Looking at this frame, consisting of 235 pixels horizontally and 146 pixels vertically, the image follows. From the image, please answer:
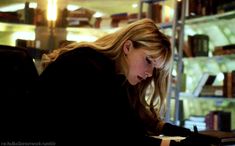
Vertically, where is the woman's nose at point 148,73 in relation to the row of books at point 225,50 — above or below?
below

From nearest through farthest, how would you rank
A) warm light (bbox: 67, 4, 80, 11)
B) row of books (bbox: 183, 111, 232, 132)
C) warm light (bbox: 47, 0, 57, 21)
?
row of books (bbox: 183, 111, 232, 132) < warm light (bbox: 47, 0, 57, 21) < warm light (bbox: 67, 4, 80, 11)

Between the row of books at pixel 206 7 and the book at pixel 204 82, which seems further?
the book at pixel 204 82

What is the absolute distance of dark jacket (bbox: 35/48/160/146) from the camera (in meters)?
1.23

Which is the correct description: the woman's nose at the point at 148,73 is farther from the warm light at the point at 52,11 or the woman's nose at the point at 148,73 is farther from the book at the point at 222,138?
the warm light at the point at 52,11

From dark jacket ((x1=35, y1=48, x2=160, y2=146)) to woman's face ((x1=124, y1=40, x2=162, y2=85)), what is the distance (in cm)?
19

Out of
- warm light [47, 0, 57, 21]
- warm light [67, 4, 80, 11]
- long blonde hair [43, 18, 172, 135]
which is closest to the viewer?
long blonde hair [43, 18, 172, 135]

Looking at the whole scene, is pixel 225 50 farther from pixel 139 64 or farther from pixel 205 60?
pixel 139 64

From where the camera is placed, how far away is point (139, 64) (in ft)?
5.24

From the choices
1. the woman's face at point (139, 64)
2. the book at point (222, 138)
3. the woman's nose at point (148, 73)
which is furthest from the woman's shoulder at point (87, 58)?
the book at point (222, 138)

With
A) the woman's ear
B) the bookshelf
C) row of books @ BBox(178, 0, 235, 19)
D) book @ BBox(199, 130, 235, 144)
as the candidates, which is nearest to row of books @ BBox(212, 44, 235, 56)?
the bookshelf

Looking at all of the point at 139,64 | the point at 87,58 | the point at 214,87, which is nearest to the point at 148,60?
the point at 139,64

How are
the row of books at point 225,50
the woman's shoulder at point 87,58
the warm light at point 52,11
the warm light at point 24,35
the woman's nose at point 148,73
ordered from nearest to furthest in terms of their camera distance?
the woman's shoulder at point 87,58 → the woman's nose at point 148,73 → the warm light at point 24,35 → the row of books at point 225,50 → the warm light at point 52,11

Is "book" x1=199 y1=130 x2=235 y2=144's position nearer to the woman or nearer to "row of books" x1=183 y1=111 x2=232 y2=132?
the woman

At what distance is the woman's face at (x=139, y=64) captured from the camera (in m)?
1.54
